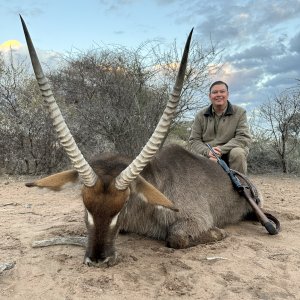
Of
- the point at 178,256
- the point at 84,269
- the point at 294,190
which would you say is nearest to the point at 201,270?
the point at 178,256

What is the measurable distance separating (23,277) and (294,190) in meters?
7.81

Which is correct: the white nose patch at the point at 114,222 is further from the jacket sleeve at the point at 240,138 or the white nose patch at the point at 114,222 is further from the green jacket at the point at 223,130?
the jacket sleeve at the point at 240,138

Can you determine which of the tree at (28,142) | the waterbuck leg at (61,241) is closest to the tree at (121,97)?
the tree at (28,142)

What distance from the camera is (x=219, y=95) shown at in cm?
756

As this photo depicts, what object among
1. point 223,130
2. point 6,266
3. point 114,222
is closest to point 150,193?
point 114,222

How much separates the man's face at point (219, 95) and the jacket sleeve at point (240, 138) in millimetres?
423

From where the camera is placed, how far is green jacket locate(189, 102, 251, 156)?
7.53 meters

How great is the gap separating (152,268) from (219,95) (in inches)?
154

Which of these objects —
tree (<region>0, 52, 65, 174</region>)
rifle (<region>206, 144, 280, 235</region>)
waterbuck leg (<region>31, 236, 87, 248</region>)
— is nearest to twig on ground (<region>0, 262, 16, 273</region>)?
waterbuck leg (<region>31, 236, 87, 248</region>)

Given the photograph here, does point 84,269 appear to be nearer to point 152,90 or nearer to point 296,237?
point 296,237

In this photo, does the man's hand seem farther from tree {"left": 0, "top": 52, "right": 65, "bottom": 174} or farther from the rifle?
tree {"left": 0, "top": 52, "right": 65, "bottom": 174}

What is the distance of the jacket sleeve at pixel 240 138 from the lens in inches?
292

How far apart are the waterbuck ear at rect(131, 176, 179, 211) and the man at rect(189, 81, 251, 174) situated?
2.92 meters

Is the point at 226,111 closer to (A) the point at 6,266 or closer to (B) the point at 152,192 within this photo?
(B) the point at 152,192
